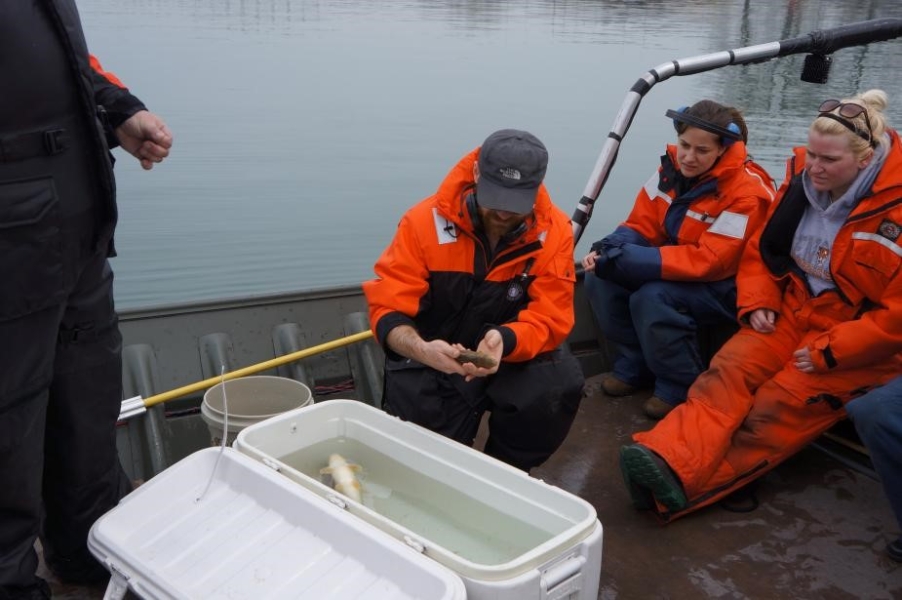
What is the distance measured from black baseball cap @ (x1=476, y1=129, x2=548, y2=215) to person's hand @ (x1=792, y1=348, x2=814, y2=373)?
0.99 m

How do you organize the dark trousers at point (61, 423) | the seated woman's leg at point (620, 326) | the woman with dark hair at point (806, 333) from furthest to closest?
the seated woman's leg at point (620, 326) → the woman with dark hair at point (806, 333) → the dark trousers at point (61, 423)

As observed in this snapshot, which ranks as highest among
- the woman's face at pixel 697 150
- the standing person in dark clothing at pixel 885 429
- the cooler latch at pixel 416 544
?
the woman's face at pixel 697 150

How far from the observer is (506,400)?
8.20ft

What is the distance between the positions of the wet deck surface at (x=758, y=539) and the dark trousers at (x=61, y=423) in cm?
25

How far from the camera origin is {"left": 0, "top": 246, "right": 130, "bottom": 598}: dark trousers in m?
1.73

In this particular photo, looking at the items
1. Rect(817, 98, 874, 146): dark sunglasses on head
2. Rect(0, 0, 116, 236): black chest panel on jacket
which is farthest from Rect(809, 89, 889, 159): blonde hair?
Rect(0, 0, 116, 236): black chest panel on jacket

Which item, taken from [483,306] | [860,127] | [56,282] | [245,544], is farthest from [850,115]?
[56,282]

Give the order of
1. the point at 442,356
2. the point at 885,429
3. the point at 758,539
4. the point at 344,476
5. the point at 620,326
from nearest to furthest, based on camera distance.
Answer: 1. the point at 344,476
2. the point at 442,356
3. the point at 885,429
4. the point at 758,539
5. the point at 620,326

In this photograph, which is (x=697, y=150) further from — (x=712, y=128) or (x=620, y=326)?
(x=620, y=326)

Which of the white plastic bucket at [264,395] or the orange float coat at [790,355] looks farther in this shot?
the white plastic bucket at [264,395]

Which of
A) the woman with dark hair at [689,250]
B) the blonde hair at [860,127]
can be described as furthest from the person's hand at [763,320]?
the blonde hair at [860,127]

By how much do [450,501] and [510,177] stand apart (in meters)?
0.81

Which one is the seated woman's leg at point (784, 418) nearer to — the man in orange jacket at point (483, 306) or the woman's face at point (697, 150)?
the man in orange jacket at point (483, 306)

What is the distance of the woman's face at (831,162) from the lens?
8.80 feet
